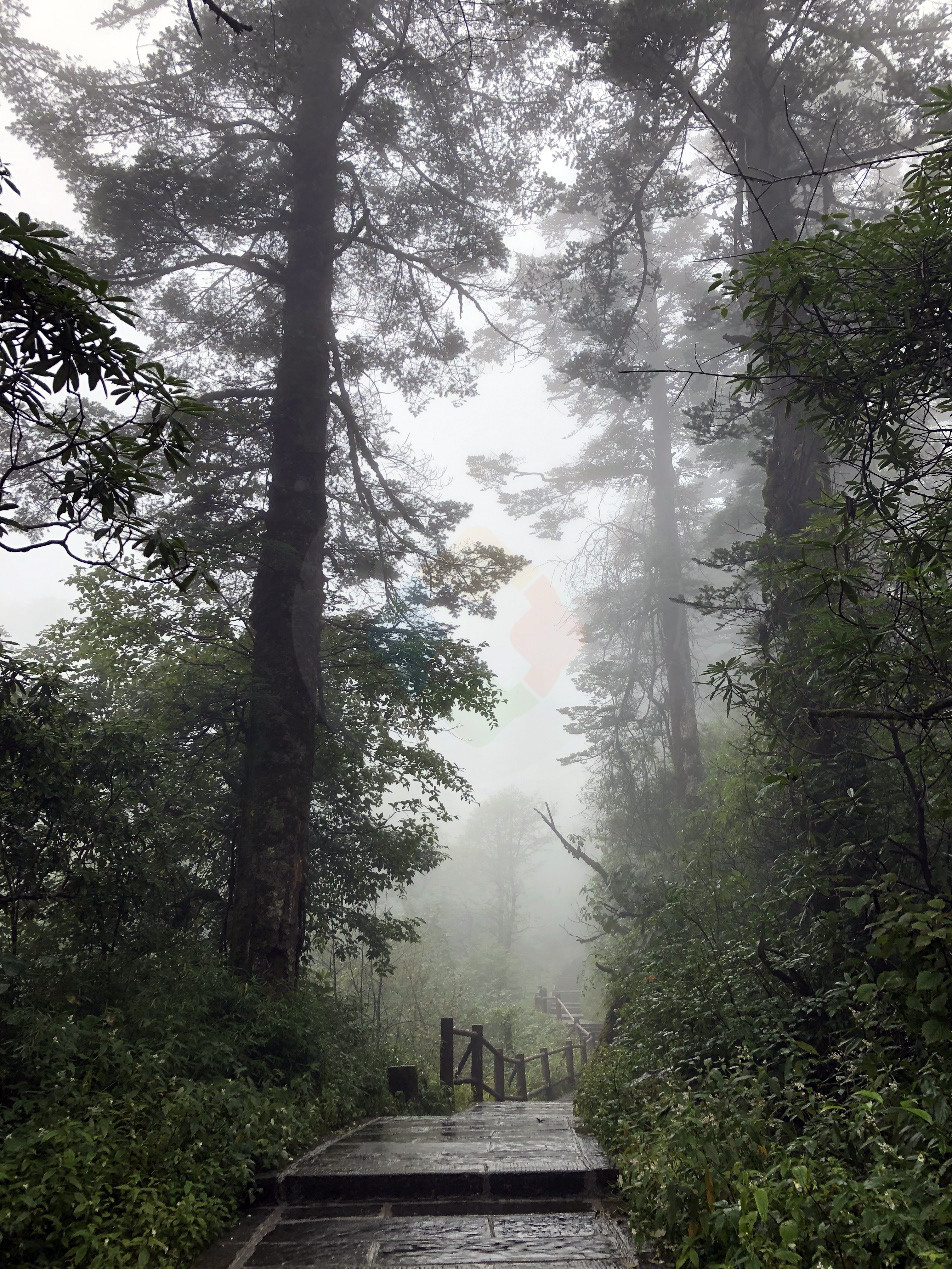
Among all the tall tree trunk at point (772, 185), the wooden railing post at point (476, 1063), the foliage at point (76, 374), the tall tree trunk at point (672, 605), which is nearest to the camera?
the foliage at point (76, 374)

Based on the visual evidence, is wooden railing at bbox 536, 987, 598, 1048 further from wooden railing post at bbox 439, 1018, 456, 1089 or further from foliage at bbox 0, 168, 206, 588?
foliage at bbox 0, 168, 206, 588

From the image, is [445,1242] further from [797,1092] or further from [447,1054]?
[447,1054]

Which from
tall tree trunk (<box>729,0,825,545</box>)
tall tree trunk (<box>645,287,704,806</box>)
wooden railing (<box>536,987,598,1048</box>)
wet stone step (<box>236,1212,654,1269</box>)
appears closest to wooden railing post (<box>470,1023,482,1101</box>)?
wooden railing (<box>536,987,598,1048</box>)

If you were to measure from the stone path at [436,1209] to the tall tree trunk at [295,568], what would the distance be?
2.46 metres

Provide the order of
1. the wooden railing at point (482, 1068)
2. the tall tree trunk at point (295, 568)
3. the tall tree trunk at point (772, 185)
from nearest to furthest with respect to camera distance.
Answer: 1. the tall tree trunk at point (295, 568)
2. the tall tree trunk at point (772, 185)
3. the wooden railing at point (482, 1068)

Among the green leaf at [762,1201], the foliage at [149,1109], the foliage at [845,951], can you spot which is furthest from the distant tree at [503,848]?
the green leaf at [762,1201]

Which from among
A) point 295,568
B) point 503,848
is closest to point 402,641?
point 295,568

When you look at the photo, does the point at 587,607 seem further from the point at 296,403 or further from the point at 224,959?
the point at 224,959

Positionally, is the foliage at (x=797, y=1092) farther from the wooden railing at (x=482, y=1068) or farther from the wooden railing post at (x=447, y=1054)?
the wooden railing at (x=482, y=1068)

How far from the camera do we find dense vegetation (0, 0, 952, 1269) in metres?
3.48

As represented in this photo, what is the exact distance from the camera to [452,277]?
13750 millimetres

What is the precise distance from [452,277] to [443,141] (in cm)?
203

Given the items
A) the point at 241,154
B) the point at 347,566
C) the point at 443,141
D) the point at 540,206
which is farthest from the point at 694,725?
the point at 241,154

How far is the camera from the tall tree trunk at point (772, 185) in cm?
945
